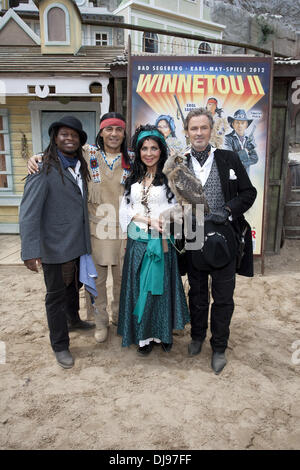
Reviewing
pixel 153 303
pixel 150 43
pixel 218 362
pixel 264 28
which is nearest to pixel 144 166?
pixel 153 303

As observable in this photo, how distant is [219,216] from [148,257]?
2.00 feet

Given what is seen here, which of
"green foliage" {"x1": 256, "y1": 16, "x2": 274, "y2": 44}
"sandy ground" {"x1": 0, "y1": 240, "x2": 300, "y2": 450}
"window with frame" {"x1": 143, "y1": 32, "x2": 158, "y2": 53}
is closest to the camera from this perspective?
"sandy ground" {"x1": 0, "y1": 240, "x2": 300, "y2": 450}

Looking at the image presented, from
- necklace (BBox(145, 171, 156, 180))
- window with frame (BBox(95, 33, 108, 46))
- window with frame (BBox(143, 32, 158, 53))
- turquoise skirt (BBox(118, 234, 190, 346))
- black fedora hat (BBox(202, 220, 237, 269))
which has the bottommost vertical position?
turquoise skirt (BBox(118, 234, 190, 346))

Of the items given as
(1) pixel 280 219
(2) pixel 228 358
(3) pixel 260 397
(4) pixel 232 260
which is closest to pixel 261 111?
(1) pixel 280 219

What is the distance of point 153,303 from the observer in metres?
2.54

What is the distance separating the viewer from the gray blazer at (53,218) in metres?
2.30

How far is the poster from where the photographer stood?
4.30 metres

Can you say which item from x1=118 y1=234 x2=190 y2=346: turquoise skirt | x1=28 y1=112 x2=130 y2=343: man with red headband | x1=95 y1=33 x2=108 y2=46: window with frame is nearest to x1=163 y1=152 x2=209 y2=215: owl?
x1=118 y1=234 x2=190 y2=346: turquoise skirt

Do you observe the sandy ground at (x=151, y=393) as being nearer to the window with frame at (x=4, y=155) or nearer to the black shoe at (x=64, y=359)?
the black shoe at (x=64, y=359)

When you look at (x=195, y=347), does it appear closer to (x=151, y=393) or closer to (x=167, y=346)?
(x=167, y=346)

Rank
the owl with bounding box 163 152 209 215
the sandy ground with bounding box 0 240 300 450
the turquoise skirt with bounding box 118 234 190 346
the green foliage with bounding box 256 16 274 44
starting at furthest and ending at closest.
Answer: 1. the green foliage with bounding box 256 16 274 44
2. the turquoise skirt with bounding box 118 234 190 346
3. the owl with bounding box 163 152 209 215
4. the sandy ground with bounding box 0 240 300 450

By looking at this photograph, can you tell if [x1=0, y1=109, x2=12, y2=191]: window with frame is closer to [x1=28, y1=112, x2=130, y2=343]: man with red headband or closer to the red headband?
[x1=28, y1=112, x2=130, y2=343]: man with red headband

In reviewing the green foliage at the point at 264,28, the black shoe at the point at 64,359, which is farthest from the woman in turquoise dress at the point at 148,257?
the green foliage at the point at 264,28

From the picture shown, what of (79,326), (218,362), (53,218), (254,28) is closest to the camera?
(53,218)
